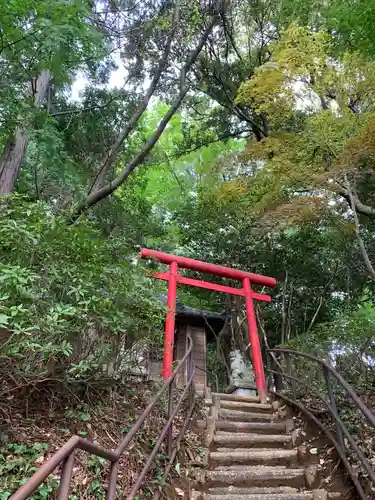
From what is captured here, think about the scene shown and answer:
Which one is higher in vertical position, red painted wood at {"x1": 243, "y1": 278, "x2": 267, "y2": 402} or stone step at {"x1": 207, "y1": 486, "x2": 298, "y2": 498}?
red painted wood at {"x1": 243, "y1": 278, "x2": 267, "y2": 402}

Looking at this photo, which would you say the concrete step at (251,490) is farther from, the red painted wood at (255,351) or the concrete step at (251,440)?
the red painted wood at (255,351)

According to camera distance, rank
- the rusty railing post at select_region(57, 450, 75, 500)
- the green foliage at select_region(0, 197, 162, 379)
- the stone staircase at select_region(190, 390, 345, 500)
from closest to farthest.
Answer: the rusty railing post at select_region(57, 450, 75, 500) < the green foliage at select_region(0, 197, 162, 379) < the stone staircase at select_region(190, 390, 345, 500)

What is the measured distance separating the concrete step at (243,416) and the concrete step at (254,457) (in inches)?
39.4

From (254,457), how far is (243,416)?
3.72ft

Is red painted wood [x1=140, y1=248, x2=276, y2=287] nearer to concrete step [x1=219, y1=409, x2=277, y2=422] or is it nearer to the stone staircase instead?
the stone staircase

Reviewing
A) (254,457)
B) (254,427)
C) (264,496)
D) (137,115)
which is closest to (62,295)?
(264,496)

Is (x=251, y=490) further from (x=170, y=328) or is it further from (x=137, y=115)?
(x=137, y=115)

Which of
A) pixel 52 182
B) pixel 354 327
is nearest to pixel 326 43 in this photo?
pixel 354 327

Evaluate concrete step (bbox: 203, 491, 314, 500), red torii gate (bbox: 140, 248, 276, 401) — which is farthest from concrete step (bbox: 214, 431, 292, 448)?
red torii gate (bbox: 140, 248, 276, 401)

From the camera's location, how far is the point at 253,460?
13.9 feet

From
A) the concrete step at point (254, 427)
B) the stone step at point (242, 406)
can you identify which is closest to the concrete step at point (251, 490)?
the concrete step at point (254, 427)

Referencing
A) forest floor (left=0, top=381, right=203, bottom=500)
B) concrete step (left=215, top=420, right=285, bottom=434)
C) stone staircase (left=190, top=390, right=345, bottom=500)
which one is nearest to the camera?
forest floor (left=0, top=381, right=203, bottom=500)

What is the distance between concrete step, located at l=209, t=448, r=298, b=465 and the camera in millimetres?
4199

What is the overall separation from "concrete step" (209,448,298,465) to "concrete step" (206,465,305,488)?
319mm
